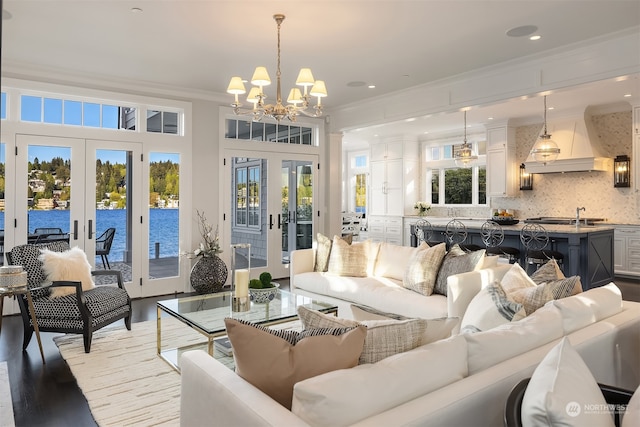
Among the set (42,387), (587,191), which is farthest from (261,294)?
(587,191)

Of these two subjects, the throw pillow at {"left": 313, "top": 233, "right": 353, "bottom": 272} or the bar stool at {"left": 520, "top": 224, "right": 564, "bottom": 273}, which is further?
the bar stool at {"left": 520, "top": 224, "right": 564, "bottom": 273}

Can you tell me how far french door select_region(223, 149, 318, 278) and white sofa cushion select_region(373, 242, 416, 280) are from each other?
Answer: 265 centimetres

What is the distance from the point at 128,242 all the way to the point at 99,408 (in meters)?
3.45

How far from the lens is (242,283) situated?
3555 millimetres

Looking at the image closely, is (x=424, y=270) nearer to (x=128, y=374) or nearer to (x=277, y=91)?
(x=277, y=91)

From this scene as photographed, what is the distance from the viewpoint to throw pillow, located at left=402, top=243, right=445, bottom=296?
12.8ft

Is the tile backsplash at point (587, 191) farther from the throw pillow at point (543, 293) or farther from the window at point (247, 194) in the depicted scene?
the throw pillow at point (543, 293)

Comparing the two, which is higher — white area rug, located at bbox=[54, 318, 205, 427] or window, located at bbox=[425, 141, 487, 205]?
window, located at bbox=[425, 141, 487, 205]

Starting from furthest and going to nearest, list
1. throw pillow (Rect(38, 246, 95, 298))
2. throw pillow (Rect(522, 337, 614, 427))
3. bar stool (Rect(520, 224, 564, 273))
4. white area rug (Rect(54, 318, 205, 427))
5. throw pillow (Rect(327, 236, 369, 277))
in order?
1. bar stool (Rect(520, 224, 564, 273))
2. throw pillow (Rect(327, 236, 369, 277))
3. throw pillow (Rect(38, 246, 95, 298))
4. white area rug (Rect(54, 318, 205, 427))
5. throw pillow (Rect(522, 337, 614, 427))

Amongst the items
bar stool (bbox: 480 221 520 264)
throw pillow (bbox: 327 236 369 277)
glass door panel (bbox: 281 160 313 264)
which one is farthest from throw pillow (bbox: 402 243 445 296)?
glass door panel (bbox: 281 160 313 264)

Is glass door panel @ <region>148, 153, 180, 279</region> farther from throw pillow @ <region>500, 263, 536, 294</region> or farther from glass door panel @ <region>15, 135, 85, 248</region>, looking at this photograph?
throw pillow @ <region>500, 263, 536, 294</region>

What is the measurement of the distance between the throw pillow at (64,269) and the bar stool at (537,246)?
5.07 metres

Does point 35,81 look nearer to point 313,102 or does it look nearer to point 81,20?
point 81,20

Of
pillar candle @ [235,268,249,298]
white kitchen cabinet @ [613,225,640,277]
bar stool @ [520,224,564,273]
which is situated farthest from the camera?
white kitchen cabinet @ [613,225,640,277]
